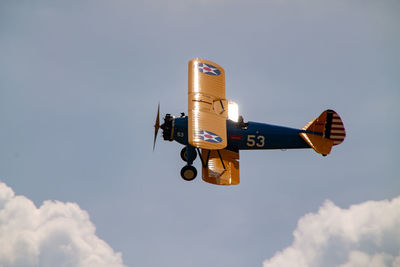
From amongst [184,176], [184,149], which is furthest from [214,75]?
[184,176]

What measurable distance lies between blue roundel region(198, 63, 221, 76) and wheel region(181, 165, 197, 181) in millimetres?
5794

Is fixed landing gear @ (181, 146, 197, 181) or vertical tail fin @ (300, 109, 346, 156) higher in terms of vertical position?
vertical tail fin @ (300, 109, 346, 156)

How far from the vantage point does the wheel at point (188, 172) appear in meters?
25.4

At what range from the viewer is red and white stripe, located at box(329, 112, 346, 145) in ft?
87.2

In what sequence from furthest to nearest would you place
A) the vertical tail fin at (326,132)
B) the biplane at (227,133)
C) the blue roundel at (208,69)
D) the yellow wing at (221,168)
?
the blue roundel at (208,69)
the vertical tail fin at (326,132)
the biplane at (227,133)
the yellow wing at (221,168)

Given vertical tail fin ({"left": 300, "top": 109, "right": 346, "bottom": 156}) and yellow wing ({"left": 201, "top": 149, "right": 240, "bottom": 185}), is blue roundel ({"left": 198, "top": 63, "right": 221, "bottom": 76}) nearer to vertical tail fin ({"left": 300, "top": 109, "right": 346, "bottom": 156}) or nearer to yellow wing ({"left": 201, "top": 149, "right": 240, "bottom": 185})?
yellow wing ({"left": 201, "top": 149, "right": 240, "bottom": 185})

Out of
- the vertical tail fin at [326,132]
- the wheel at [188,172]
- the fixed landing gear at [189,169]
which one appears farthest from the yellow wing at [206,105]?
the vertical tail fin at [326,132]

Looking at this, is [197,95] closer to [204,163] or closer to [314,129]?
[204,163]

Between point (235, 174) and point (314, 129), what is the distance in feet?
16.7

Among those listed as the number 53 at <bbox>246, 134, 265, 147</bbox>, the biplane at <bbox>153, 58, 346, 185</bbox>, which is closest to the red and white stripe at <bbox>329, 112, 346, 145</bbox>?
the biplane at <bbox>153, 58, 346, 185</bbox>

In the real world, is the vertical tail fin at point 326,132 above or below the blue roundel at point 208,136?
above

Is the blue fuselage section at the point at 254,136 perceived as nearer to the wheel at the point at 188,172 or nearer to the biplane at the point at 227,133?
the biplane at the point at 227,133

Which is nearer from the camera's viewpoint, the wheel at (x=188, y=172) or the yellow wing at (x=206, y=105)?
the yellow wing at (x=206, y=105)

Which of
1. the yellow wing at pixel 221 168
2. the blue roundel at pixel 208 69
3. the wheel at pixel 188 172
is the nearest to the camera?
the yellow wing at pixel 221 168
